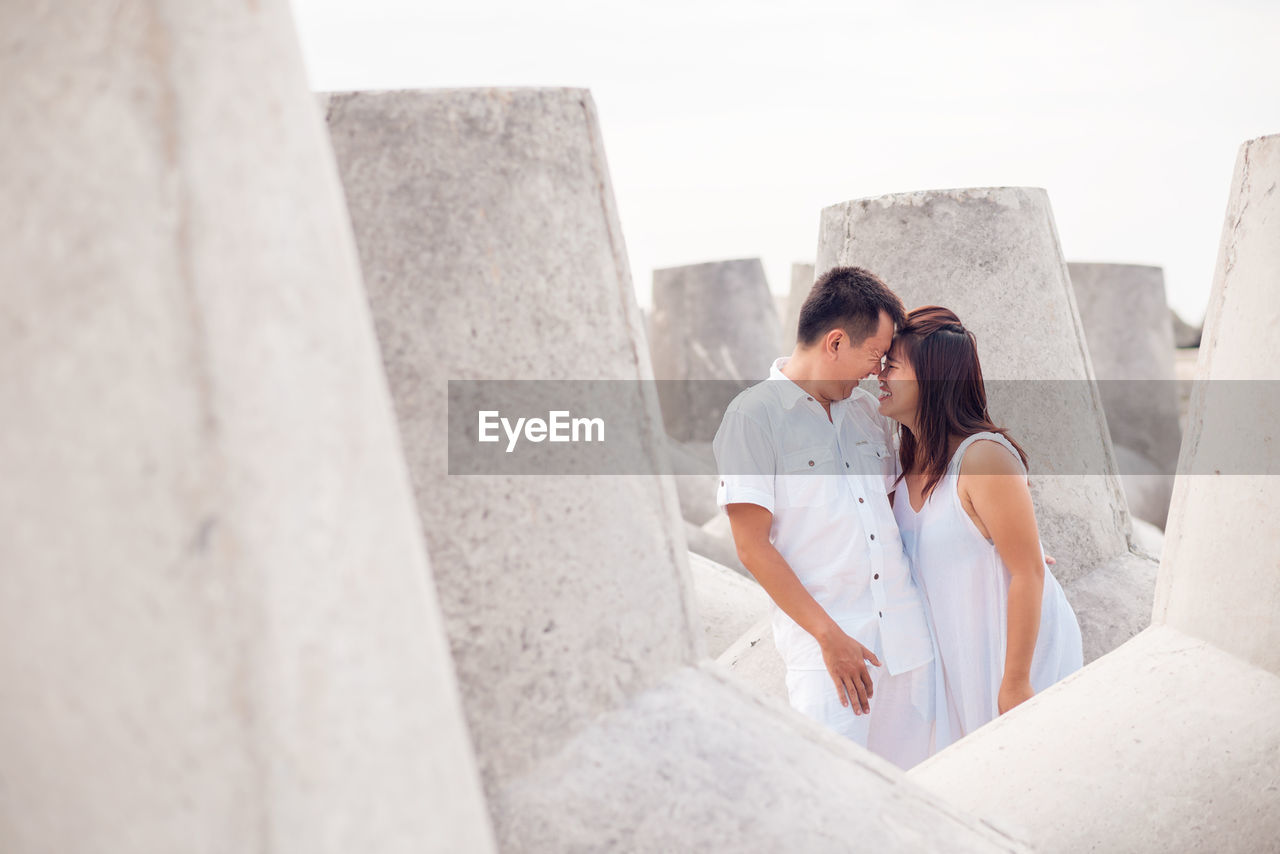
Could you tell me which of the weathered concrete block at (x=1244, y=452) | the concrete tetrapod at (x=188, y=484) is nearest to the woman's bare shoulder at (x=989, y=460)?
the weathered concrete block at (x=1244, y=452)

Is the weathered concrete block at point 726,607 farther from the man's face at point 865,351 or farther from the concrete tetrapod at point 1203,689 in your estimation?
the concrete tetrapod at point 1203,689

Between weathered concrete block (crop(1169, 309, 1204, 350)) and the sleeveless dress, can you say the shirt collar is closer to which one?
the sleeveless dress

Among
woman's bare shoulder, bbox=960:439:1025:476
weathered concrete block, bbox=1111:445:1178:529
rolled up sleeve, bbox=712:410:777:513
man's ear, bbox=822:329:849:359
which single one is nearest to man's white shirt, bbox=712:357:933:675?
rolled up sleeve, bbox=712:410:777:513

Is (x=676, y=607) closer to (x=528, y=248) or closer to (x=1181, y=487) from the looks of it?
(x=528, y=248)

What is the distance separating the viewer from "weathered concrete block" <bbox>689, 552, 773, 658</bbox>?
4422 mm

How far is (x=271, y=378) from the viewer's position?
1.10 m

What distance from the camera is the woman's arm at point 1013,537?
281cm

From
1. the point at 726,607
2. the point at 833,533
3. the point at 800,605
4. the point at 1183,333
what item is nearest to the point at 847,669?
the point at 800,605

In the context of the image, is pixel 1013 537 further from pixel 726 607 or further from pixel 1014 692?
pixel 726 607

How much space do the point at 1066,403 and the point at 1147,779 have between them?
182 centimetres

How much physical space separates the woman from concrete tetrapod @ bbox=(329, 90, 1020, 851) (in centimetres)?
114

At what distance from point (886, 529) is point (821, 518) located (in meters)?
0.17

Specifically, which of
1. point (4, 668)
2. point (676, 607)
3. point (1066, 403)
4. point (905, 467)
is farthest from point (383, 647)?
point (1066, 403)

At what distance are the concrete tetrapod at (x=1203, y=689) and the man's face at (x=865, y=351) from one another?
756mm
